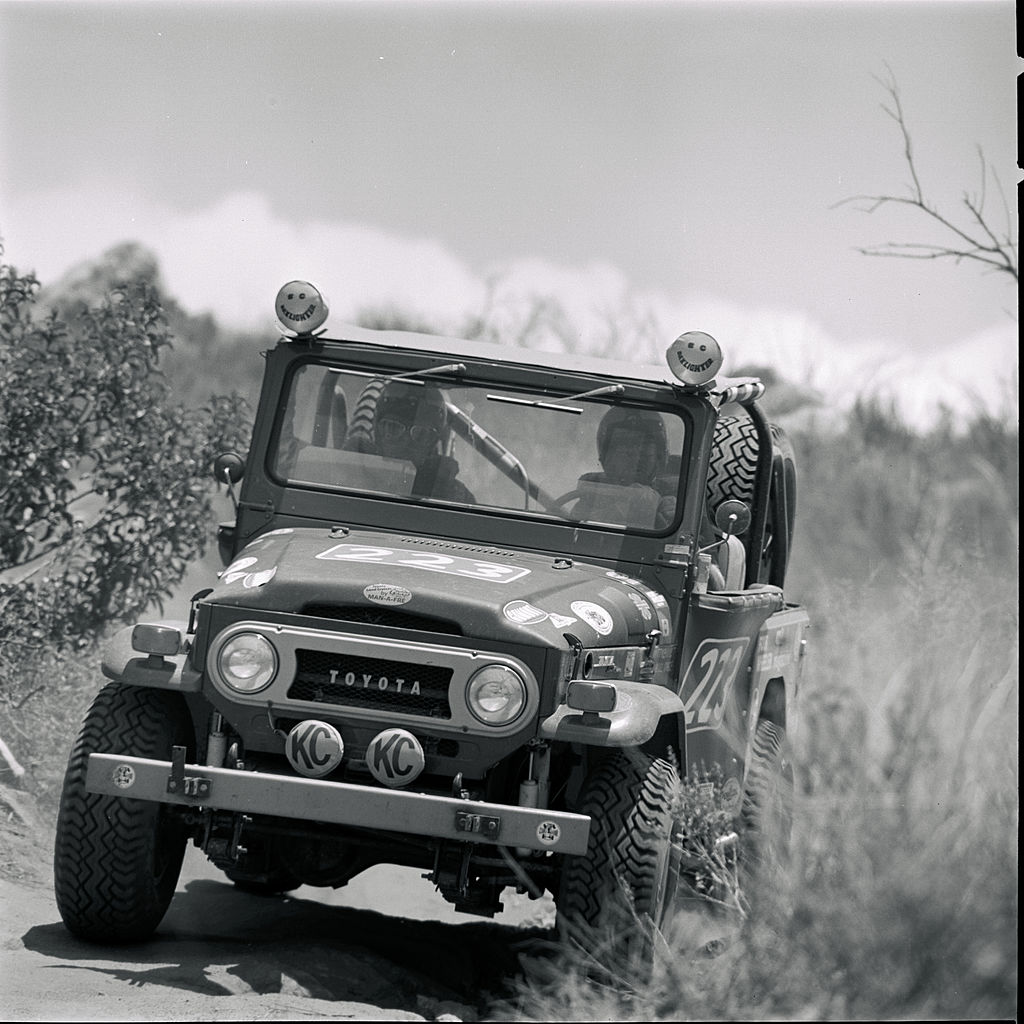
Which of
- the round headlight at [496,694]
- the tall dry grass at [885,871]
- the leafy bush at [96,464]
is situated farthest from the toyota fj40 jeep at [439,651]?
the leafy bush at [96,464]

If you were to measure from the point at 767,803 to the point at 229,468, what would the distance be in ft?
8.53

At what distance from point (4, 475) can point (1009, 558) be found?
18.4ft

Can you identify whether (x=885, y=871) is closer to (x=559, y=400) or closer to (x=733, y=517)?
(x=733, y=517)

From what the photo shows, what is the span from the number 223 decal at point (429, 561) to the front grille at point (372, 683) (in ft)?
1.40

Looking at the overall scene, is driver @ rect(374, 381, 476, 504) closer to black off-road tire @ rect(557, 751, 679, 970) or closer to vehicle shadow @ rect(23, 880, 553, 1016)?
black off-road tire @ rect(557, 751, 679, 970)

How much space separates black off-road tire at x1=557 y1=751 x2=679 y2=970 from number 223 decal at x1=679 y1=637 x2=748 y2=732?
2.97 feet

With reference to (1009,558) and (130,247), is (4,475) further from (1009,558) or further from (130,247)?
(130,247)

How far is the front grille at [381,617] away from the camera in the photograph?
5559 millimetres

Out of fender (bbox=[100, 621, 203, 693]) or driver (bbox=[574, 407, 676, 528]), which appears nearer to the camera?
fender (bbox=[100, 621, 203, 693])

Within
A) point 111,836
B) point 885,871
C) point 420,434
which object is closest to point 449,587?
point 420,434

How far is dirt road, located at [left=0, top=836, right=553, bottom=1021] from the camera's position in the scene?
519cm

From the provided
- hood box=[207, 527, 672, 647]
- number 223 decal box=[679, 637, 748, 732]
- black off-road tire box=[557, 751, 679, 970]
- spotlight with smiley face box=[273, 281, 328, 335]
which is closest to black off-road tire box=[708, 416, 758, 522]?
number 223 decal box=[679, 637, 748, 732]

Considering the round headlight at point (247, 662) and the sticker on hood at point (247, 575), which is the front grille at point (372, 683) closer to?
the round headlight at point (247, 662)

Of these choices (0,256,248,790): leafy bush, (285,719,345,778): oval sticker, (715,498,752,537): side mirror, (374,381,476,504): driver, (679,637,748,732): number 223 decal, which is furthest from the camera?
→ (0,256,248,790): leafy bush
